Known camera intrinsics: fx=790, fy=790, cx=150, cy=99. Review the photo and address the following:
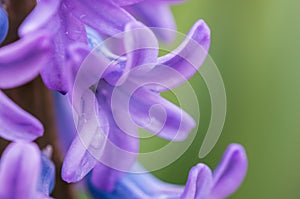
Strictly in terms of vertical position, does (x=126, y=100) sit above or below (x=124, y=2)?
below

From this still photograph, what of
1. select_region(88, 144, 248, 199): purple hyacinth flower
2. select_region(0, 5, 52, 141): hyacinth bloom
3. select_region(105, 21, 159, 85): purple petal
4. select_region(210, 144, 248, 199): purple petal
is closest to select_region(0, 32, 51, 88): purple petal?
select_region(0, 5, 52, 141): hyacinth bloom

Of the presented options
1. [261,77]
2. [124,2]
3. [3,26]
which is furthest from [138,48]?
[261,77]

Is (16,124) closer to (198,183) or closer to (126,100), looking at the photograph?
(126,100)

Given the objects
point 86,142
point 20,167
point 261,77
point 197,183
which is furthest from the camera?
point 261,77

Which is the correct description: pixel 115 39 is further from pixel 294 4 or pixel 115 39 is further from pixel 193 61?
pixel 294 4

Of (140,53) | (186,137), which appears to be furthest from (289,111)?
(140,53)

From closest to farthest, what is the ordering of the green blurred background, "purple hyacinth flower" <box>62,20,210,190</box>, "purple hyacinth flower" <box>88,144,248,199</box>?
Result: "purple hyacinth flower" <box>62,20,210,190</box>, "purple hyacinth flower" <box>88,144,248,199</box>, the green blurred background

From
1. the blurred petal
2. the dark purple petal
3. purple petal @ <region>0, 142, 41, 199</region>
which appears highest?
the dark purple petal

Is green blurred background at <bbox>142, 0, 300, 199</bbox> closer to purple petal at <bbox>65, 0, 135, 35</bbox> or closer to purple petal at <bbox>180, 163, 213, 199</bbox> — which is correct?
purple petal at <bbox>180, 163, 213, 199</bbox>
